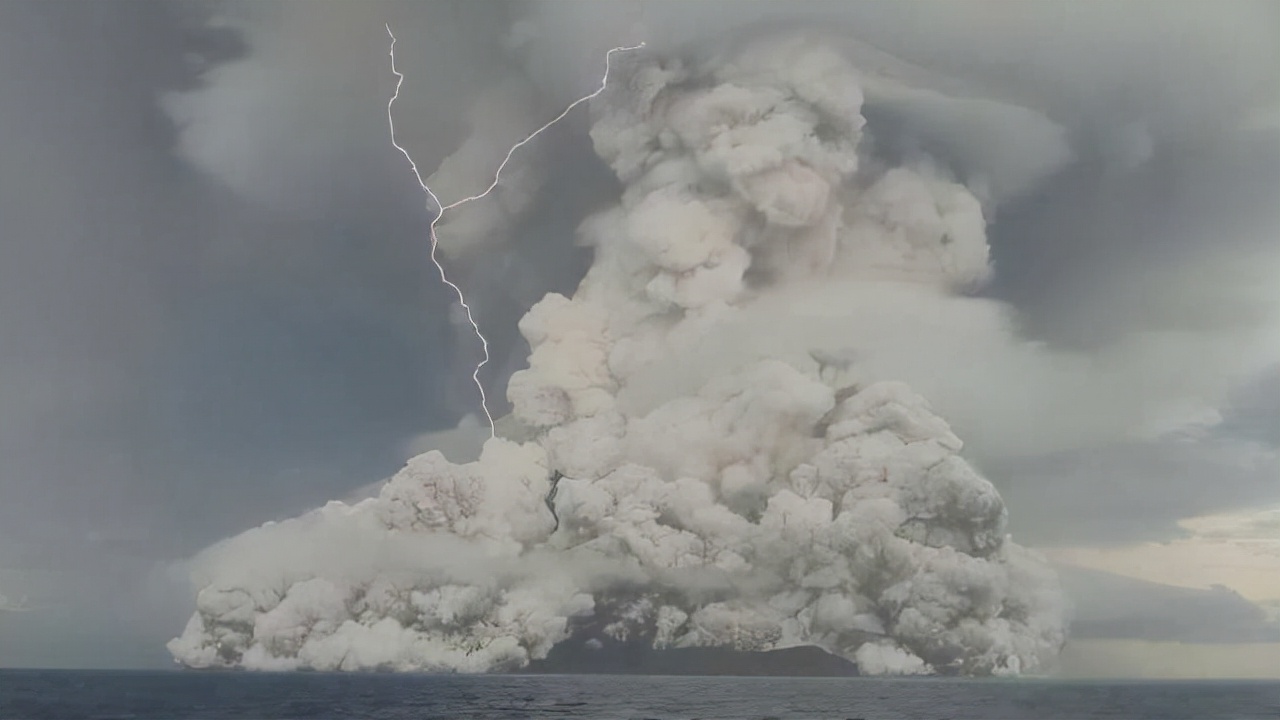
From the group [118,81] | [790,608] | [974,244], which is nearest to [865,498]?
[790,608]

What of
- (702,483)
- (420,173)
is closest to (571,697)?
(702,483)

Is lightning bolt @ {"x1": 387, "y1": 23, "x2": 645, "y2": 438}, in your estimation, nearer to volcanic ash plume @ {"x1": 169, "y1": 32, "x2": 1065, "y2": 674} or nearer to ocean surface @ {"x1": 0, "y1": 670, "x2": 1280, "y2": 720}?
volcanic ash plume @ {"x1": 169, "y1": 32, "x2": 1065, "y2": 674}

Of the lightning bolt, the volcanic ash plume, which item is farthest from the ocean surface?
the lightning bolt

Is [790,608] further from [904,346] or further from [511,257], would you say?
[511,257]

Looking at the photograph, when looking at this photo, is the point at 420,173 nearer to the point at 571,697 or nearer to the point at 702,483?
the point at 702,483

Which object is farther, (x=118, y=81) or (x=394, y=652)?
(x=118, y=81)

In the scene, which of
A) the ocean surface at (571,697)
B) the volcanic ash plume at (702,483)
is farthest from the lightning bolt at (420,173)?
the ocean surface at (571,697)
